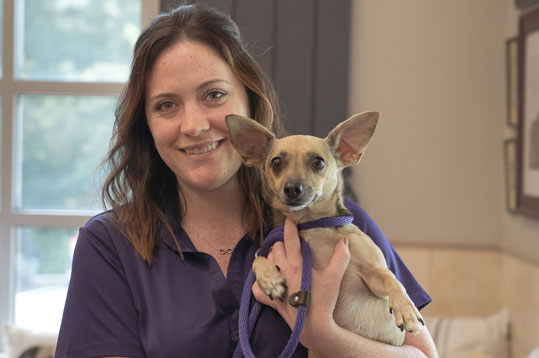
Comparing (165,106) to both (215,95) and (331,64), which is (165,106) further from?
(331,64)

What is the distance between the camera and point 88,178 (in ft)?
10.9

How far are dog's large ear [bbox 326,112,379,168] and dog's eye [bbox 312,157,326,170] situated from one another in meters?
0.08

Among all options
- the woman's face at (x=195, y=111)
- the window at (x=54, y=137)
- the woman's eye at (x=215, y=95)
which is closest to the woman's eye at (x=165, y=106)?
the woman's face at (x=195, y=111)

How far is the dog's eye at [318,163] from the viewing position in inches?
51.0

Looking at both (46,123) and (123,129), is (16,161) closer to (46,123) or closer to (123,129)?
(46,123)

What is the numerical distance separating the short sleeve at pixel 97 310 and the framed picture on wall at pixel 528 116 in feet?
6.96

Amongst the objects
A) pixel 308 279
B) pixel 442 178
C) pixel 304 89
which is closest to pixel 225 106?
pixel 308 279

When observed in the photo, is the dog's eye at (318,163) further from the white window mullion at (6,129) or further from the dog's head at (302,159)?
the white window mullion at (6,129)

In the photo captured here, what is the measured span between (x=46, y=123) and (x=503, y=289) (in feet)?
9.42

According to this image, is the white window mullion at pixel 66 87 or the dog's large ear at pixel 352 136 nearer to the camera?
the dog's large ear at pixel 352 136

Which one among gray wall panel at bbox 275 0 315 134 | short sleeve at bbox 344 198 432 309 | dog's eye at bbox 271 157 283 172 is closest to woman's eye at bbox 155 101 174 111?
dog's eye at bbox 271 157 283 172

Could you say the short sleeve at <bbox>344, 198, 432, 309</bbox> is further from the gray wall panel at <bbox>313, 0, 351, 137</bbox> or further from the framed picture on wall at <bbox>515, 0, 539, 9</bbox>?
the framed picture on wall at <bbox>515, 0, 539, 9</bbox>

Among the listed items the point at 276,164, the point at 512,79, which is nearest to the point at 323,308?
the point at 276,164

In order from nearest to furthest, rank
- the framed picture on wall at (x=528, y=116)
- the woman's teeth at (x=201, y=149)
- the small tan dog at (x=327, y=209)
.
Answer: the small tan dog at (x=327, y=209), the woman's teeth at (x=201, y=149), the framed picture on wall at (x=528, y=116)
